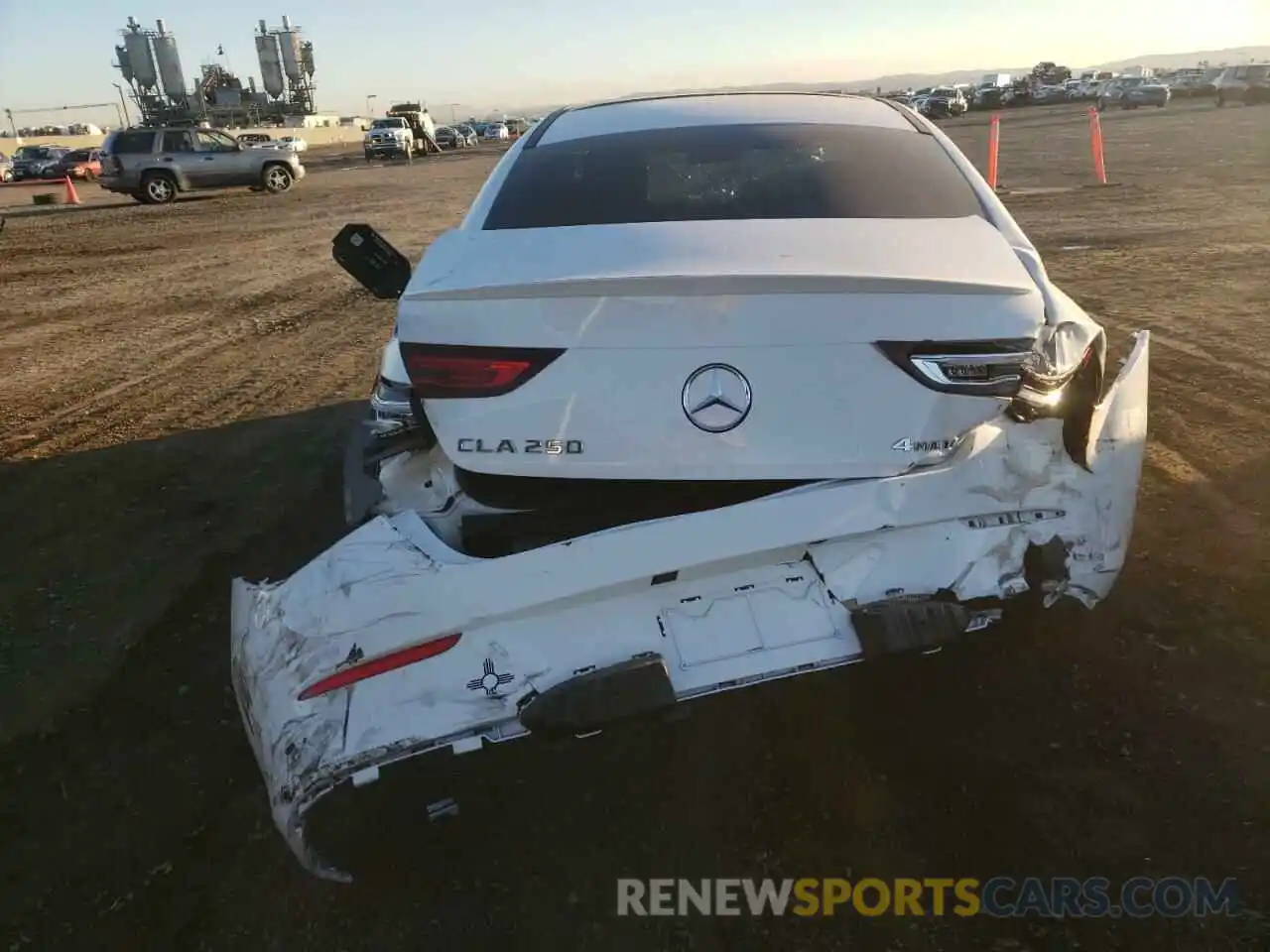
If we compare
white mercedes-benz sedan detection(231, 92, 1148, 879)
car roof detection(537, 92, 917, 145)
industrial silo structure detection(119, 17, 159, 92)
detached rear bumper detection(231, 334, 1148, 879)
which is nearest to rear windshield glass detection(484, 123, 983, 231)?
car roof detection(537, 92, 917, 145)

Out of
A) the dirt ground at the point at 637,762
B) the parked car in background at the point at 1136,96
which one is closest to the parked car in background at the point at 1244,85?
the parked car in background at the point at 1136,96

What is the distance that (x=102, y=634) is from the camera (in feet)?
11.0

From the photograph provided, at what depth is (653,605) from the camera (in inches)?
80.7

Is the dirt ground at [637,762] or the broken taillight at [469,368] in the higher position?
the broken taillight at [469,368]

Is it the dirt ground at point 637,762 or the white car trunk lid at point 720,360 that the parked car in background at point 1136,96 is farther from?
the white car trunk lid at point 720,360

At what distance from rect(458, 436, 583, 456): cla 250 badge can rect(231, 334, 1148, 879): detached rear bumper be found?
0.74 feet

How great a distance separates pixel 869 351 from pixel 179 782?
2226 mm

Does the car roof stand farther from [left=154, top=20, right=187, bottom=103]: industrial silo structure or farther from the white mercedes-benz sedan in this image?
[left=154, top=20, right=187, bottom=103]: industrial silo structure

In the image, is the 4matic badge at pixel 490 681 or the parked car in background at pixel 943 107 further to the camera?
the parked car in background at pixel 943 107

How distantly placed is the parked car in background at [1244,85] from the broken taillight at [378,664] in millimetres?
50306

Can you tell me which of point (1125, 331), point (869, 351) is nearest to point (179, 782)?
Result: point (869, 351)

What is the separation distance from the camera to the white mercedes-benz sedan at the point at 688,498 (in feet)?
6.51

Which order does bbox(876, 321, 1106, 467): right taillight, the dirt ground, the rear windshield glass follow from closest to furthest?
bbox(876, 321, 1106, 467): right taillight
the dirt ground
the rear windshield glass

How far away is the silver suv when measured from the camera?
68.1 feet
